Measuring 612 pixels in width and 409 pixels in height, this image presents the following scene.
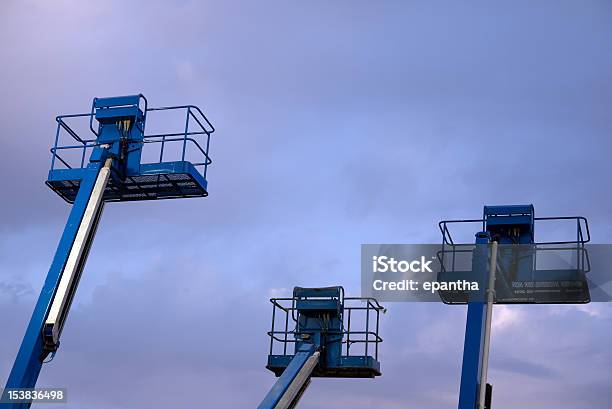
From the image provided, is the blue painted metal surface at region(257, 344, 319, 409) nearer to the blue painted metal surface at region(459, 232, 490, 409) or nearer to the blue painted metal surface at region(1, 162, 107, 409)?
the blue painted metal surface at region(459, 232, 490, 409)

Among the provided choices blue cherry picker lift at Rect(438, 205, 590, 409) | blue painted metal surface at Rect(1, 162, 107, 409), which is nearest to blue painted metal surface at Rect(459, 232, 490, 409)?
blue cherry picker lift at Rect(438, 205, 590, 409)

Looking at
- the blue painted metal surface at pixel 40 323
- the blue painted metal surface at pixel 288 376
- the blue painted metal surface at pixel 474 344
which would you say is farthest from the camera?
the blue painted metal surface at pixel 288 376

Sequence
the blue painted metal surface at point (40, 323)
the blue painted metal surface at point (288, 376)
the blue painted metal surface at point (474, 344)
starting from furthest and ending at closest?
the blue painted metal surface at point (288, 376), the blue painted metal surface at point (474, 344), the blue painted metal surface at point (40, 323)

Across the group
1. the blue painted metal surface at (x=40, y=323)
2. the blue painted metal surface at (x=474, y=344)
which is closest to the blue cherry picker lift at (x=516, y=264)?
the blue painted metal surface at (x=474, y=344)

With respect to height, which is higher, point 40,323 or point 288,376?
point 288,376

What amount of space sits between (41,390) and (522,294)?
915cm

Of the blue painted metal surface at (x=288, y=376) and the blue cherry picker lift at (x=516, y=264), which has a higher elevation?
the blue cherry picker lift at (x=516, y=264)

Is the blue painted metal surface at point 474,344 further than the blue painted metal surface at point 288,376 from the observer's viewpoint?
No

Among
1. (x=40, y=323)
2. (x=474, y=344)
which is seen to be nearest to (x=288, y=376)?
(x=474, y=344)

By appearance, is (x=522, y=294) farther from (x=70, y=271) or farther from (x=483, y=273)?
(x=70, y=271)

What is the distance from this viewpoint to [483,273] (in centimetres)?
1639

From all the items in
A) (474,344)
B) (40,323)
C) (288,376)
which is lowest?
(40,323)

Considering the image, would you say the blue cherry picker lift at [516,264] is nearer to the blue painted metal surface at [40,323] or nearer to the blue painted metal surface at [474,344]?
the blue painted metal surface at [474,344]

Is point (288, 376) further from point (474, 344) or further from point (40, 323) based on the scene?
point (40, 323)
